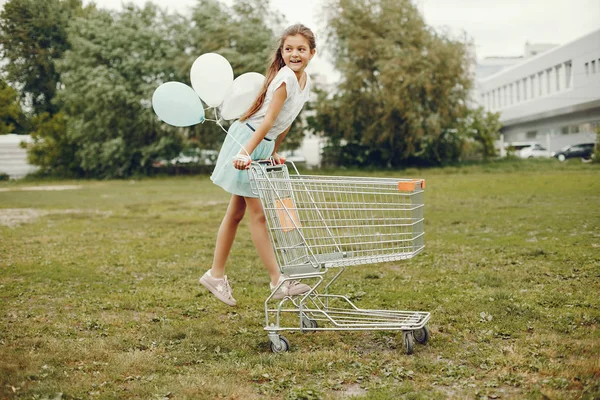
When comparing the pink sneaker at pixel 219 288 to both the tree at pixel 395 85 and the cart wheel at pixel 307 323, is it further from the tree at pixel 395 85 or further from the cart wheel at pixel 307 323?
the tree at pixel 395 85

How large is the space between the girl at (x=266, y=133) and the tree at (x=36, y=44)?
619 inches

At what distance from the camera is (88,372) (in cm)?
391

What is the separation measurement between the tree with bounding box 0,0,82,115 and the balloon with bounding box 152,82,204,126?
15.3 m

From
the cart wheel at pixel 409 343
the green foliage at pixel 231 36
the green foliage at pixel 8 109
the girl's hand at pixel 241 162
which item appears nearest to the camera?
the cart wheel at pixel 409 343

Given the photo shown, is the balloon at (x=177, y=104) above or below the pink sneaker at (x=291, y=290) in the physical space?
above

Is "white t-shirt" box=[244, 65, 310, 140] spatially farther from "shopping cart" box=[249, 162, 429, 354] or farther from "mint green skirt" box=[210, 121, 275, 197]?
"shopping cart" box=[249, 162, 429, 354]

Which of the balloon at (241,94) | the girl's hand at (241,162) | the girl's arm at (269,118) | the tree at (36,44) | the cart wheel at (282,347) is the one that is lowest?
the cart wheel at (282,347)

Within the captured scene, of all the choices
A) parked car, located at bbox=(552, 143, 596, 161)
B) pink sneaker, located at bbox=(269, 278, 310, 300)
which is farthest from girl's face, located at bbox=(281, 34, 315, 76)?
parked car, located at bbox=(552, 143, 596, 161)

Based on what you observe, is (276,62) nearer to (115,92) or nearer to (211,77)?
(211,77)

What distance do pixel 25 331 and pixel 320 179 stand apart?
236cm

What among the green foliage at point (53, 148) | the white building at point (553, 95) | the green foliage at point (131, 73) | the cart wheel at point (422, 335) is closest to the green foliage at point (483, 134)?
the white building at point (553, 95)

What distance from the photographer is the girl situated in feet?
15.0

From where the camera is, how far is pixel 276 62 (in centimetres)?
486

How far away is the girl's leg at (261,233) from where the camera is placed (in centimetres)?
496
